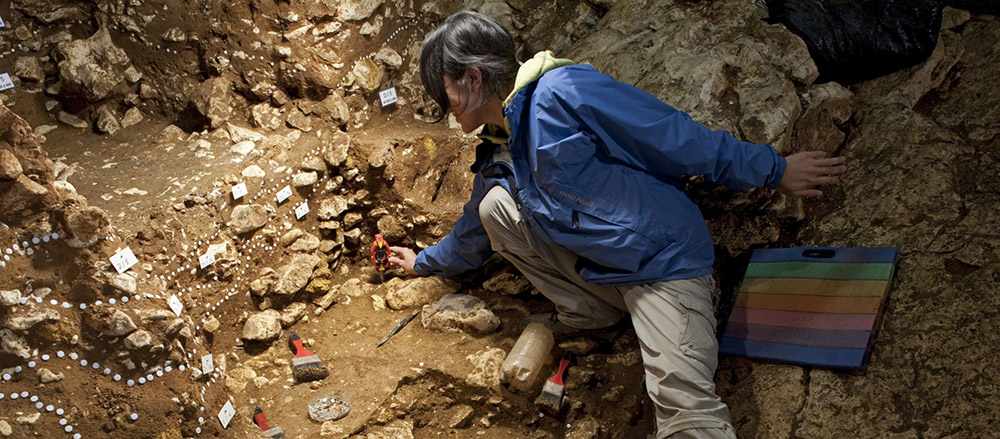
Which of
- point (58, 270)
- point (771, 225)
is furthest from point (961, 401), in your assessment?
point (58, 270)

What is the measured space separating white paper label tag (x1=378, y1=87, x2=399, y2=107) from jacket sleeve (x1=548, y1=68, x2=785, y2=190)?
1.69m

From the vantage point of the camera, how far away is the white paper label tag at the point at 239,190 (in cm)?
287

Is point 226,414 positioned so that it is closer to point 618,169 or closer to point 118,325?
point 118,325

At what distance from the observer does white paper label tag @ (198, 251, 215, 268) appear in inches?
108

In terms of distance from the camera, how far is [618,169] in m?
2.19

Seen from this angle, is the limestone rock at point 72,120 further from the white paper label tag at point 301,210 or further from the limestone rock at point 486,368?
the limestone rock at point 486,368

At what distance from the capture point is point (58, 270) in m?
2.02

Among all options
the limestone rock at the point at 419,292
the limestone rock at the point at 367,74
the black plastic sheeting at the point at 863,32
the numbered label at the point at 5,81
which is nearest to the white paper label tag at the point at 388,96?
the limestone rock at the point at 367,74

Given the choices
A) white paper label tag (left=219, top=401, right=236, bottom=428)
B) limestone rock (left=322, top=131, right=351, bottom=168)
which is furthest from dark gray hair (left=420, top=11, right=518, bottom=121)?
white paper label tag (left=219, top=401, right=236, bottom=428)

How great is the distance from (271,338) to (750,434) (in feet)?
6.64

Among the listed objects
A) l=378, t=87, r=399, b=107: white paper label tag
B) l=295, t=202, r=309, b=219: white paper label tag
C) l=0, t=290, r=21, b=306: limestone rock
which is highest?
l=0, t=290, r=21, b=306: limestone rock

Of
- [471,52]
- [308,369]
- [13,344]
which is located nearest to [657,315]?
[471,52]

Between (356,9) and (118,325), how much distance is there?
6.85ft

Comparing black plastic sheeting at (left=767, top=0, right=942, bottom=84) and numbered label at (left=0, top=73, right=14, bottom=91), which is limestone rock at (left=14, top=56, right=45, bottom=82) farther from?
black plastic sheeting at (left=767, top=0, right=942, bottom=84)
